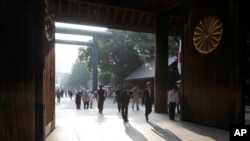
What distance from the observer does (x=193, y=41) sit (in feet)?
42.2

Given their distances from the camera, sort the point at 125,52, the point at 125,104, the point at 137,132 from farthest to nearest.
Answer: the point at 125,52
the point at 125,104
the point at 137,132

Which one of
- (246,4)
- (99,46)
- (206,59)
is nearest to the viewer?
(246,4)

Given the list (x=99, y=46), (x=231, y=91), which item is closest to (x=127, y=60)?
(x=99, y=46)

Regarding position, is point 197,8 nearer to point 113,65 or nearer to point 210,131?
point 210,131

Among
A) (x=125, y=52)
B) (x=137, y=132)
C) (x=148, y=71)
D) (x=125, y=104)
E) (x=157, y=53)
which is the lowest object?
(x=137, y=132)

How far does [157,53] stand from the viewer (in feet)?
56.6

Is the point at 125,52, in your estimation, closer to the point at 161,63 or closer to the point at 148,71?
the point at 148,71

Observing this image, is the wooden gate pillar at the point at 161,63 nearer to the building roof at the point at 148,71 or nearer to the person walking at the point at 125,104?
the person walking at the point at 125,104

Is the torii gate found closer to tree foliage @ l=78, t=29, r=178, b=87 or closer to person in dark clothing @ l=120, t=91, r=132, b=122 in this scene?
tree foliage @ l=78, t=29, r=178, b=87

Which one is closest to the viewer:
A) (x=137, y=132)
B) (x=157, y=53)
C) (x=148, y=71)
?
(x=137, y=132)

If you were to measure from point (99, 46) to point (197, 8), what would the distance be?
3119 cm

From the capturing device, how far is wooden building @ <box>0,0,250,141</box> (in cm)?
605

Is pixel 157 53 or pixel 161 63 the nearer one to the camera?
pixel 161 63

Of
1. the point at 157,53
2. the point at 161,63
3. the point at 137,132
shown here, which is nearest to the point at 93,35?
the point at 157,53
